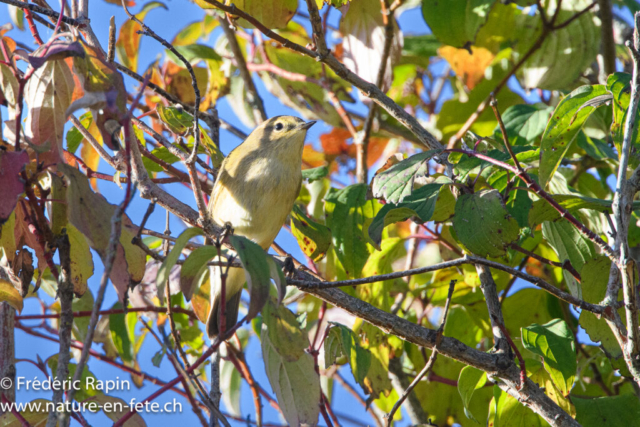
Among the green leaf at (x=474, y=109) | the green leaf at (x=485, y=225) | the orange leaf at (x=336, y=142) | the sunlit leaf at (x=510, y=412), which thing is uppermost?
the orange leaf at (x=336, y=142)

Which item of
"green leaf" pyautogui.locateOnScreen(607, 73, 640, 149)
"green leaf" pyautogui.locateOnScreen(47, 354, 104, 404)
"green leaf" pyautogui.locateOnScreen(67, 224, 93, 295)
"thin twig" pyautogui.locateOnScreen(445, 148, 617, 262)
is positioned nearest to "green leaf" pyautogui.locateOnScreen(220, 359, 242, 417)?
"green leaf" pyautogui.locateOnScreen(47, 354, 104, 404)

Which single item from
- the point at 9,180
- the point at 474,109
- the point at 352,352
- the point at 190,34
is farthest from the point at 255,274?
the point at 190,34

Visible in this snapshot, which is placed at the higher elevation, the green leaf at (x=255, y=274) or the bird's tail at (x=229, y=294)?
the bird's tail at (x=229, y=294)

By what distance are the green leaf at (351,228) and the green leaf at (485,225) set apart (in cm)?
57

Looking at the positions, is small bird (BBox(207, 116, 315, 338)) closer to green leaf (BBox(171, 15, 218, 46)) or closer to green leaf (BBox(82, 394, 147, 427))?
green leaf (BBox(82, 394, 147, 427))

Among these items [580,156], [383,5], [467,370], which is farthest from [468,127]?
[467,370]

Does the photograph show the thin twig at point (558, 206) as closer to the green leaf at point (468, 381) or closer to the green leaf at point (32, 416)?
the green leaf at point (468, 381)

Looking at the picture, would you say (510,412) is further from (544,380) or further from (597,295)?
(597,295)

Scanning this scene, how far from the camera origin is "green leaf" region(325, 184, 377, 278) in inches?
92.5

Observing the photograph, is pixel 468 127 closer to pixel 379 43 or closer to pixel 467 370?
pixel 379 43

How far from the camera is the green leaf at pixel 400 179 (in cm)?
176

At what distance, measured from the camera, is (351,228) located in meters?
2.35

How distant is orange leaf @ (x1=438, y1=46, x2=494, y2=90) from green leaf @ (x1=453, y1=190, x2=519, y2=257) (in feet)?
4.67

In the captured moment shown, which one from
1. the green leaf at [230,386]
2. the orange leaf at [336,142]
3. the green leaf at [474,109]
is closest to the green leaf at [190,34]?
the orange leaf at [336,142]
